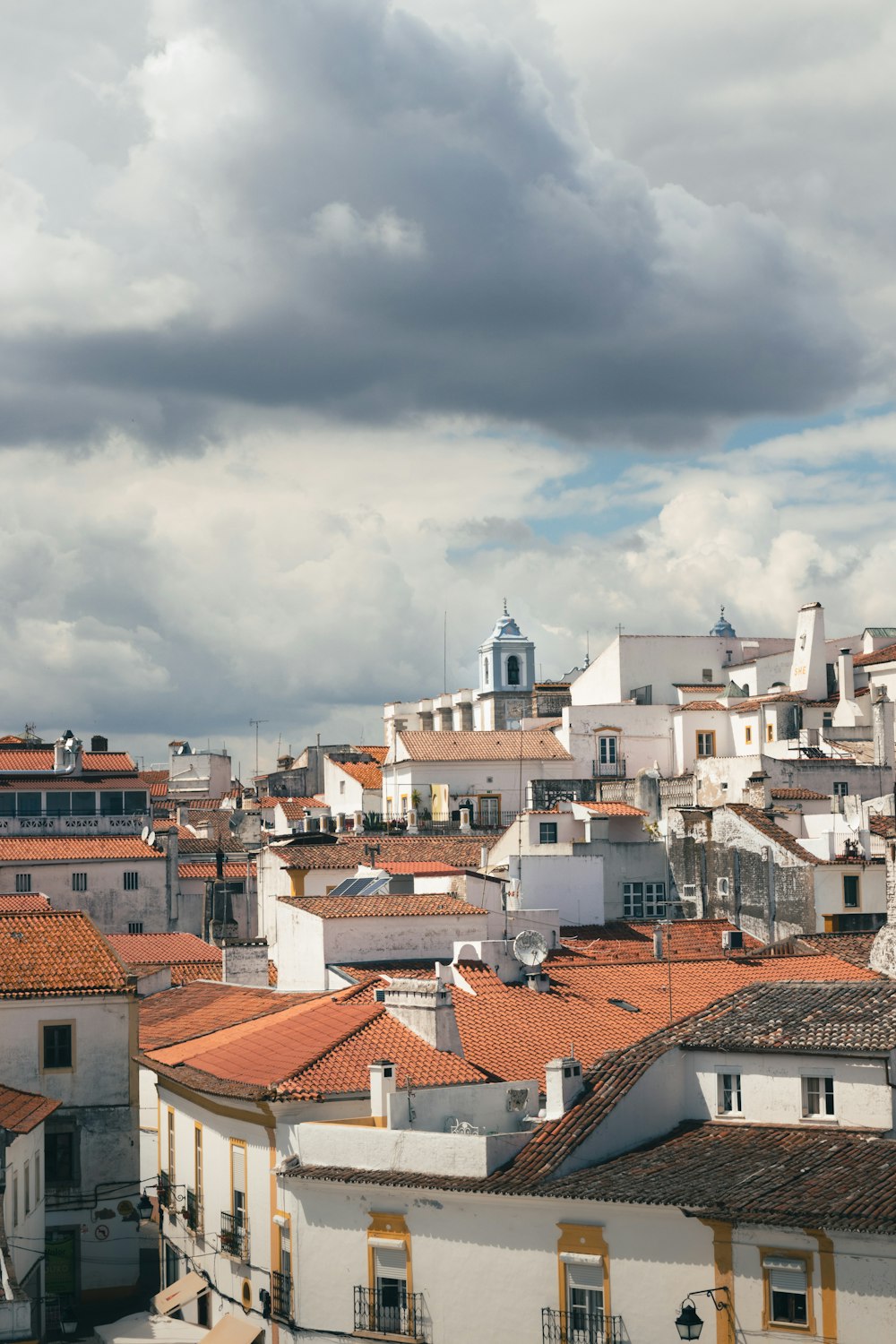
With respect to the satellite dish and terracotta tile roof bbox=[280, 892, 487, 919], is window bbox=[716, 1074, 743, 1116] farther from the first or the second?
terracotta tile roof bbox=[280, 892, 487, 919]

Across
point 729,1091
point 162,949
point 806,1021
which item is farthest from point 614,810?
point 729,1091

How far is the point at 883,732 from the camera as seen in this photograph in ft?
270

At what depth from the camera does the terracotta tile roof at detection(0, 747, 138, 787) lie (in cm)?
8375

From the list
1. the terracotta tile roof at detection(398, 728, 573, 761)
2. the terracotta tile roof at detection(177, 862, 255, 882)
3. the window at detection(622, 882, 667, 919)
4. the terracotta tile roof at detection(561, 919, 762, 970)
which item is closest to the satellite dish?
the terracotta tile roof at detection(561, 919, 762, 970)

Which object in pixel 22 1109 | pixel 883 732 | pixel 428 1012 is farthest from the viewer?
pixel 883 732

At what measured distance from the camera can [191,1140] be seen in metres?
39.1

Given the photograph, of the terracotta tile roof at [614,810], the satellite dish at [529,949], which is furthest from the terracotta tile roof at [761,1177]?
the terracotta tile roof at [614,810]

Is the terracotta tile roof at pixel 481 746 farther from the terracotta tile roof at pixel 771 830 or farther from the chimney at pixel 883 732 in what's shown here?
the terracotta tile roof at pixel 771 830

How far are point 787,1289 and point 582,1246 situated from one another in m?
3.41

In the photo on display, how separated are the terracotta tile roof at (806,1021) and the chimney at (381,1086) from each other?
540 centimetres

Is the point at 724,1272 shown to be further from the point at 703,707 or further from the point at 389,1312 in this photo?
the point at 703,707

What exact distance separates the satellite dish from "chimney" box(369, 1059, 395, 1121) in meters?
10.7

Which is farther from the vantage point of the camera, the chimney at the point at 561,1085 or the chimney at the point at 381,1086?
the chimney at the point at 381,1086

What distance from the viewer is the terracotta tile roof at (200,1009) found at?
4500 centimetres
